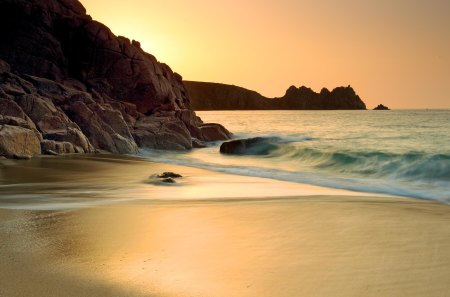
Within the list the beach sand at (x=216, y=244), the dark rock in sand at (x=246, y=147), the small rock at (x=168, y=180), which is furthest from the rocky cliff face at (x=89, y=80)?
the beach sand at (x=216, y=244)

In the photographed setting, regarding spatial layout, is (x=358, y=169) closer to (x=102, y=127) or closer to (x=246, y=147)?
(x=246, y=147)

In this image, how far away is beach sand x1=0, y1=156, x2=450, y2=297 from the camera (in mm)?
3574

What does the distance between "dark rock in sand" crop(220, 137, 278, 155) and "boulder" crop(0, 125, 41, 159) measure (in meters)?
9.42

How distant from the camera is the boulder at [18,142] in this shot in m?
13.9

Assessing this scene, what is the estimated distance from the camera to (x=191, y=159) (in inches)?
778

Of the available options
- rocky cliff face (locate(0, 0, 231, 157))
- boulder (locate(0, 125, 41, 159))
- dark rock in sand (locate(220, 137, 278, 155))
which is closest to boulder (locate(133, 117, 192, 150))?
rocky cliff face (locate(0, 0, 231, 157))

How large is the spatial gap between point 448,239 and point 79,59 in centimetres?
2909

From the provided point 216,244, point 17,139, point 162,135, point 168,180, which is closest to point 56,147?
point 17,139

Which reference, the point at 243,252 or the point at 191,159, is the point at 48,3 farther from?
the point at 243,252

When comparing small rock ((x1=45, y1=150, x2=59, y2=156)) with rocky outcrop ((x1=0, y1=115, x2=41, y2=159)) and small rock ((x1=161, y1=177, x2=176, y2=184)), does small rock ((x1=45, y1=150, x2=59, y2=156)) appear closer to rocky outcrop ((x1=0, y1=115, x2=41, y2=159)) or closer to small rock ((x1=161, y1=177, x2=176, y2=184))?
rocky outcrop ((x1=0, y1=115, x2=41, y2=159))

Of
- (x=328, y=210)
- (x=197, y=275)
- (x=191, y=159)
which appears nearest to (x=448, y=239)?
(x=328, y=210)

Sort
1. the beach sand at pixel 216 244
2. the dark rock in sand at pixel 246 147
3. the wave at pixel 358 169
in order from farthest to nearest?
the dark rock in sand at pixel 246 147, the wave at pixel 358 169, the beach sand at pixel 216 244

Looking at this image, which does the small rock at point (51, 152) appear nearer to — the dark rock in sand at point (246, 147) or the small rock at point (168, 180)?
the small rock at point (168, 180)

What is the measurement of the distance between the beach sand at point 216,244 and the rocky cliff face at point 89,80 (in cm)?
1257
